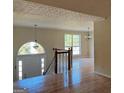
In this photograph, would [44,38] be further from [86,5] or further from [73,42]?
[86,5]

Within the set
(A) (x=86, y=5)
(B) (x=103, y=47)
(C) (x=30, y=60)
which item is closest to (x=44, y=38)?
(C) (x=30, y=60)

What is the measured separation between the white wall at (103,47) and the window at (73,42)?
5370 millimetres

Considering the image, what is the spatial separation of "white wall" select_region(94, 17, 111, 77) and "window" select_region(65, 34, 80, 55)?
5370 mm

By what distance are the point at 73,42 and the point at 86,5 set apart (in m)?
7.42

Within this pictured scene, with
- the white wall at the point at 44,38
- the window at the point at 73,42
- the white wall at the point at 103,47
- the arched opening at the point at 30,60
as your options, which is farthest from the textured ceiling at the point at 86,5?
the window at the point at 73,42

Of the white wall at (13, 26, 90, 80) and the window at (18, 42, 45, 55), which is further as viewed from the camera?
the window at (18, 42, 45, 55)

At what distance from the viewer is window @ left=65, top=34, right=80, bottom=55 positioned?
11.0 m

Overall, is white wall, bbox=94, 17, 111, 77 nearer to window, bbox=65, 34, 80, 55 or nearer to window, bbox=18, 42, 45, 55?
window, bbox=18, 42, 45, 55

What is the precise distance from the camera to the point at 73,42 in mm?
11461

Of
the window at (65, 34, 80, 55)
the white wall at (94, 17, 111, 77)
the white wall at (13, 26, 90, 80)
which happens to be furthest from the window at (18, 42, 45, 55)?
the white wall at (94, 17, 111, 77)


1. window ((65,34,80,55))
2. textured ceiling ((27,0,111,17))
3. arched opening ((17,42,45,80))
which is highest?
textured ceiling ((27,0,111,17))

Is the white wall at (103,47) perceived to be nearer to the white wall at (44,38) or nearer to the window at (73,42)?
the white wall at (44,38)
